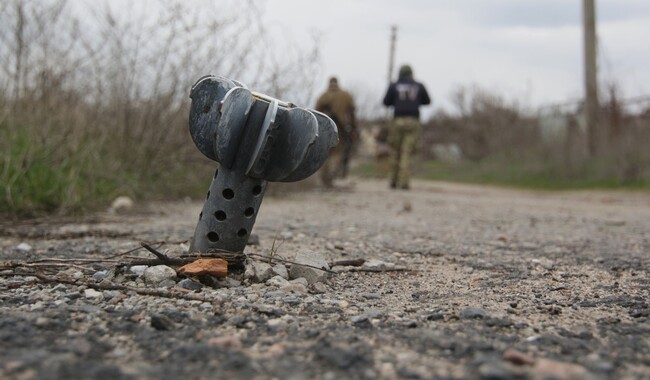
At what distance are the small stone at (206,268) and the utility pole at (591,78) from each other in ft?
42.3

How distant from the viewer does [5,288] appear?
2.12 meters

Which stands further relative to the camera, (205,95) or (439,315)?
(205,95)

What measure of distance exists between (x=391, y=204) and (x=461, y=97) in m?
25.4

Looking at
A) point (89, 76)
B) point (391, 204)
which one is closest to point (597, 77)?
point (391, 204)

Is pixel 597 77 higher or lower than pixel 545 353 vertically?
higher

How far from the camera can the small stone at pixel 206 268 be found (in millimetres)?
2242

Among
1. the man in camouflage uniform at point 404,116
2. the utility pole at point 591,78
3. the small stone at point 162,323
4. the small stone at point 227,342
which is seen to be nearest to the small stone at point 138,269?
the small stone at point 162,323

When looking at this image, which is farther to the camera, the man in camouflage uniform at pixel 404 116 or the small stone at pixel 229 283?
the man in camouflage uniform at pixel 404 116

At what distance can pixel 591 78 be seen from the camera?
14.1m

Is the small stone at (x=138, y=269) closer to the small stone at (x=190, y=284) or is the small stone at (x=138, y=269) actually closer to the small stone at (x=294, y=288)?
the small stone at (x=190, y=284)

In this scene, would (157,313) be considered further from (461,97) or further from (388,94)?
(461,97)

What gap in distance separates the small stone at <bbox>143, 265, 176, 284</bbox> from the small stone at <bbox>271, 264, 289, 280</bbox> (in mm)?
361

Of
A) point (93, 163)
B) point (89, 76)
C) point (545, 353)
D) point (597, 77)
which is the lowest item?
point (545, 353)

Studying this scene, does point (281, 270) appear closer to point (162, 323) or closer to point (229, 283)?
point (229, 283)
